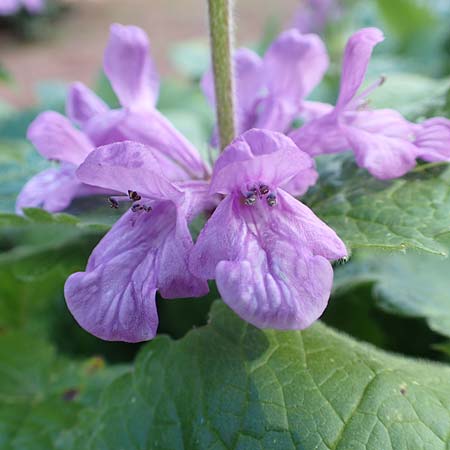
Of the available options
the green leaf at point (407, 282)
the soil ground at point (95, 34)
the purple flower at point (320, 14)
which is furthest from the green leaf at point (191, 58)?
the soil ground at point (95, 34)

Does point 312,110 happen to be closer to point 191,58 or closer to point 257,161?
point 257,161

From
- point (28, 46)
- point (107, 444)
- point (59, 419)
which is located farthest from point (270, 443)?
point (28, 46)

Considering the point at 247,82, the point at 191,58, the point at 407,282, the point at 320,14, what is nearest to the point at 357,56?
the point at 247,82

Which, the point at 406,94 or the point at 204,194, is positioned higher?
the point at 204,194

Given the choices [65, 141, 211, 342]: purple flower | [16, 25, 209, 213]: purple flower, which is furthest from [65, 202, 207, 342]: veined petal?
[16, 25, 209, 213]: purple flower

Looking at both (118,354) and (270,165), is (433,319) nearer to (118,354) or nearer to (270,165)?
(270,165)

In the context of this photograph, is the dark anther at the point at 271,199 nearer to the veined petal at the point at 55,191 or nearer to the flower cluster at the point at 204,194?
the flower cluster at the point at 204,194
